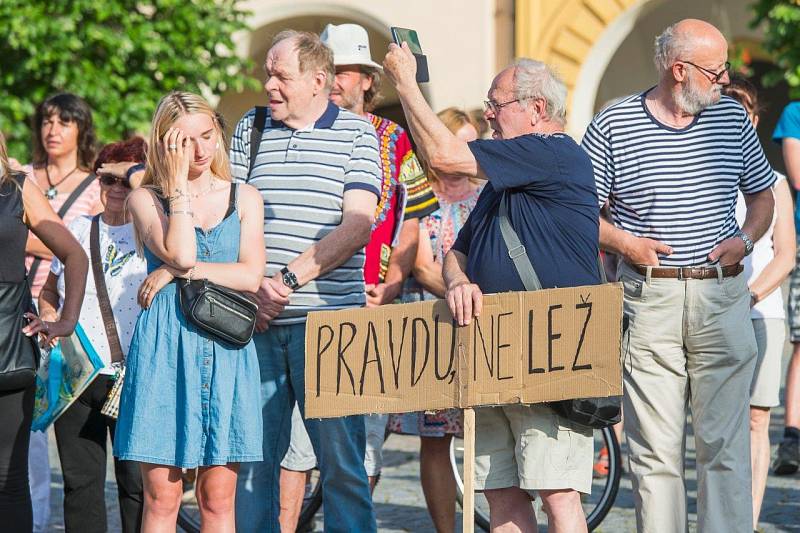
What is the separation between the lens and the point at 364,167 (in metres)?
5.38

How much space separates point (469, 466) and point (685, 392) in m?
1.35

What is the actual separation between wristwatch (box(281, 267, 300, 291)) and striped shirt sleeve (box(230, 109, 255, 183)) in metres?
0.48

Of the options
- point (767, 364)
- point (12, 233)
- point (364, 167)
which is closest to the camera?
point (12, 233)

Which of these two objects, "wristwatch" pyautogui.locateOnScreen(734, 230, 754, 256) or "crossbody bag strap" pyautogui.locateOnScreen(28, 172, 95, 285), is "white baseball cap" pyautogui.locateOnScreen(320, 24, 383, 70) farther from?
"wristwatch" pyautogui.locateOnScreen(734, 230, 754, 256)

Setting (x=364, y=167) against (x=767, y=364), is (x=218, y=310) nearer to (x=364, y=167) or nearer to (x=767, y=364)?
(x=364, y=167)

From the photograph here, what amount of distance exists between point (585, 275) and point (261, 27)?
14.3 m

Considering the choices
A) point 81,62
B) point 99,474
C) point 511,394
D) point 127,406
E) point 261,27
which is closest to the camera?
point 511,394

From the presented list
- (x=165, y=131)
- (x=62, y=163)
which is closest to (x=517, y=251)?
(x=165, y=131)

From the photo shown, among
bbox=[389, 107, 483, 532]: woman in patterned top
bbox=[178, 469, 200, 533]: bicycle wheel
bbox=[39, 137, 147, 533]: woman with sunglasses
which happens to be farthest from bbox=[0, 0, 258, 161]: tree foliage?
bbox=[39, 137, 147, 533]: woman with sunglasses

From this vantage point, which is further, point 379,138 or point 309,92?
point 379,138

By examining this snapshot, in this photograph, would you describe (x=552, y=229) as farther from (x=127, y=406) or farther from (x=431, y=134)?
(x=127, y=406)

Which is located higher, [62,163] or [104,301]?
[62,163]

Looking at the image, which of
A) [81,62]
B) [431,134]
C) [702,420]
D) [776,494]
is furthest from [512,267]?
[81,62]

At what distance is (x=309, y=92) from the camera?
540cm
